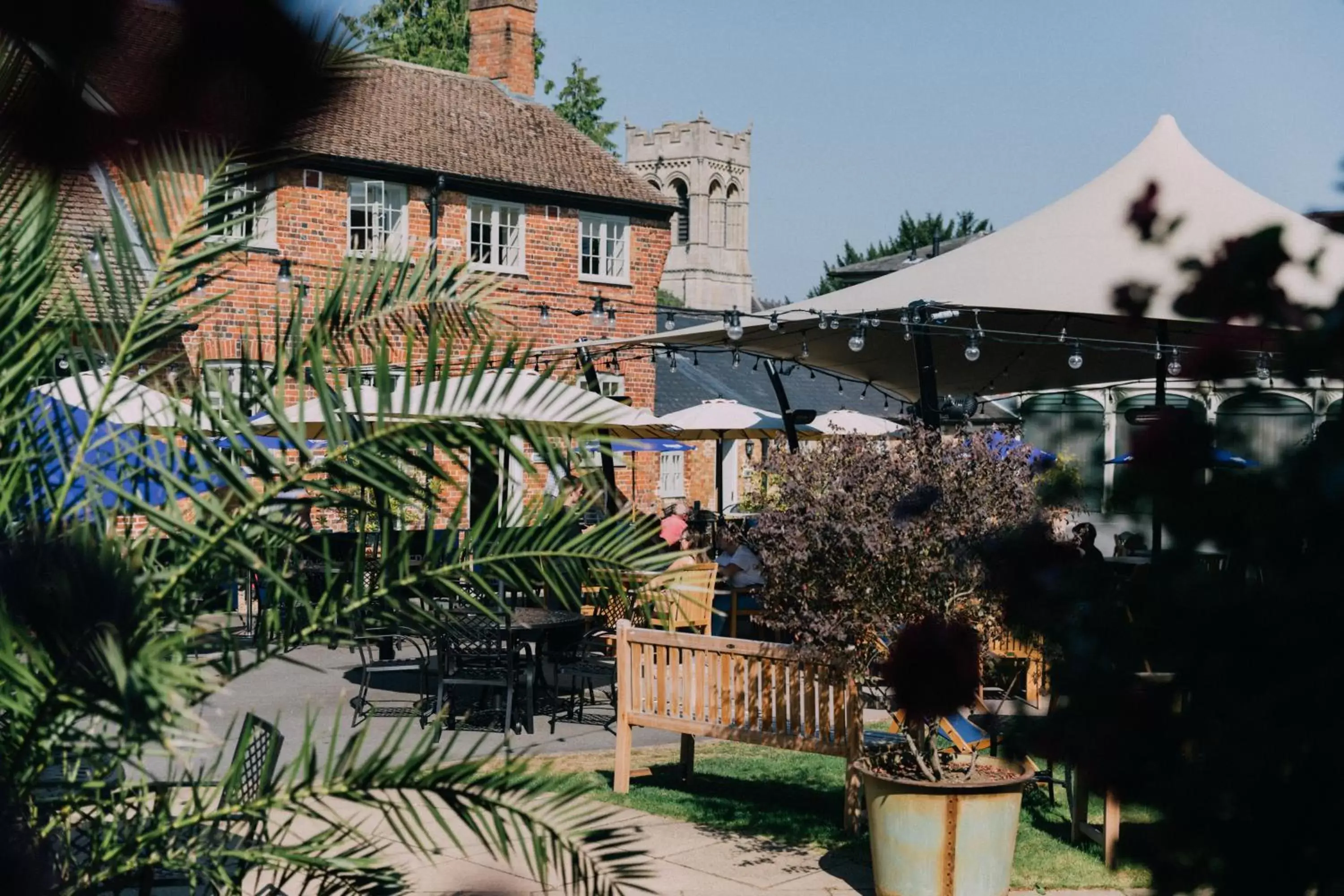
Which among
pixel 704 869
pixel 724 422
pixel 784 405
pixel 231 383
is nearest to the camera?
pixel 231 383

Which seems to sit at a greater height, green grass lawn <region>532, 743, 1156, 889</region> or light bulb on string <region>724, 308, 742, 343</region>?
light bulb on string <region>724, 308, 742, 343</region>

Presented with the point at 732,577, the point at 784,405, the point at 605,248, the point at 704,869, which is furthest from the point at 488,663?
the point at 605,248

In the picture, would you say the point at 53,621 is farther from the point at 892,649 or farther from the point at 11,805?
the point at 892,649

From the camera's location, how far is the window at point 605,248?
2492 cm

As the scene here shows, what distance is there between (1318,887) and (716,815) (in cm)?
564

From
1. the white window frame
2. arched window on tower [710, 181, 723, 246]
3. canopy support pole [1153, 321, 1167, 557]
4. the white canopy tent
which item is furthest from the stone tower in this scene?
canopy support pole [1153, 321, 1167, 557]

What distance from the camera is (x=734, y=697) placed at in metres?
7.44

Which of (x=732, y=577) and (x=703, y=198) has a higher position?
(x=703, y=198)

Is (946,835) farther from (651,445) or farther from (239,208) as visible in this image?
(651,445)

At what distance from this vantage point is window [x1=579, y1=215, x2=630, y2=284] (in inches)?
981

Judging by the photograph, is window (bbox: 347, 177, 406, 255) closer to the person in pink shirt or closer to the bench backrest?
the person in pink shirt

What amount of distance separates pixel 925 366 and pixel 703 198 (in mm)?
72875

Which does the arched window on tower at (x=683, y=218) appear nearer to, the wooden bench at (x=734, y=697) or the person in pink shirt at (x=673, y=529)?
the person in pink shirt at (x=673, y=529)

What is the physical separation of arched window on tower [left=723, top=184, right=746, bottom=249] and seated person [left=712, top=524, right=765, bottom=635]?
229 ft
